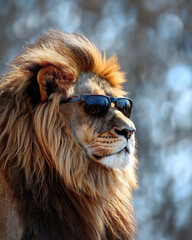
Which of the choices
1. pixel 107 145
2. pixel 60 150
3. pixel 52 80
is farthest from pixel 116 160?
pixel 52 80

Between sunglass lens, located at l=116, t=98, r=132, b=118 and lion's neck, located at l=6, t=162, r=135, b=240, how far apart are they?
60 cm

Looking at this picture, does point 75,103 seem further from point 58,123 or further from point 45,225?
point 45,225

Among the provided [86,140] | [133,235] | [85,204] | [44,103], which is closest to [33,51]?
[44,103]

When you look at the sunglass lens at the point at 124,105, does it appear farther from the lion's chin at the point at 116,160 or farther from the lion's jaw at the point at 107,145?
the lion's chin at the point at 116,160

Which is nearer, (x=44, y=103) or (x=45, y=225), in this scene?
(x=45, y=225)

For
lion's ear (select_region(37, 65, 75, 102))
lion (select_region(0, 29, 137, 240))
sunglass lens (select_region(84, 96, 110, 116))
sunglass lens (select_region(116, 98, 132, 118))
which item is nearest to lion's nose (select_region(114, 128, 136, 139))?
lion (select_region(0, 29, 137, 240))

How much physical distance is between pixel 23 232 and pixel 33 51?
114cm

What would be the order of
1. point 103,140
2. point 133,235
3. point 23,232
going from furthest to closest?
point 133,235
point 103,140
point 23,232

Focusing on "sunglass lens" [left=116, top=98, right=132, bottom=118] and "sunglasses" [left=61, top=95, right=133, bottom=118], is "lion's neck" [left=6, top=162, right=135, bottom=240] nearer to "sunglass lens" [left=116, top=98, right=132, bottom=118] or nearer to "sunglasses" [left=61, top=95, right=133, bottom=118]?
"sunglasses" [left=61, top=95, right=133, bottom=118]

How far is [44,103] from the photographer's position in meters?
3.26

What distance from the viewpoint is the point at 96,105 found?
326cm

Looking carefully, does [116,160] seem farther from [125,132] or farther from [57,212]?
[57,212]

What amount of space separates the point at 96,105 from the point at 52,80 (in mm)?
310

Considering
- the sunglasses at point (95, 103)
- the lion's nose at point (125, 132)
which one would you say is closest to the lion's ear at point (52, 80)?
the sunglasses at point (95, 103)
